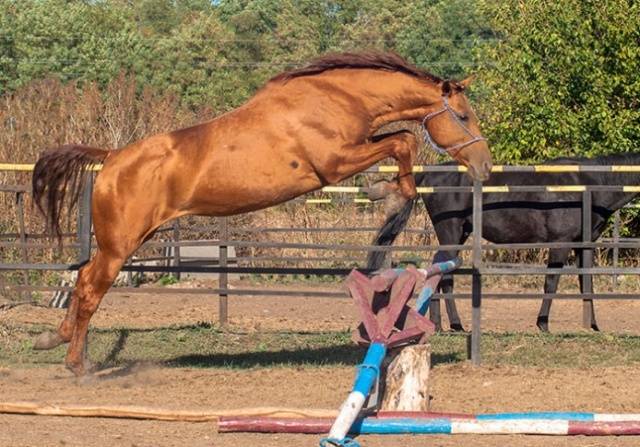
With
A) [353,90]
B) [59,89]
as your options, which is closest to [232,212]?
[353,90]

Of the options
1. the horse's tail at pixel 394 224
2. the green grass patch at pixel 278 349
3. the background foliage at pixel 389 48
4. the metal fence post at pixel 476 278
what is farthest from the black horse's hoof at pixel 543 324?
the background foliage at pixel 389 48

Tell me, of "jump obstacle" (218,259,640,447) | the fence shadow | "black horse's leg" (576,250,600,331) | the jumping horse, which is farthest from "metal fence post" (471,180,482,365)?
"jump obstacle" (218,259,640,447)

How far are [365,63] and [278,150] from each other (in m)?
1.04

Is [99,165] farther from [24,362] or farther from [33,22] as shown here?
[33,22]

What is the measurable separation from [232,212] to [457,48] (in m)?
48.5

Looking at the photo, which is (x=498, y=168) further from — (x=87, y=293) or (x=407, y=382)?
(x=87, y=293)

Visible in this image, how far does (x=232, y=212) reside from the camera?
8766 mm

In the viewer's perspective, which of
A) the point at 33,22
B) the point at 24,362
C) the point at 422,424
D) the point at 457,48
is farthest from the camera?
the point at 457,48

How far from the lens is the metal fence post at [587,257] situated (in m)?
11.6

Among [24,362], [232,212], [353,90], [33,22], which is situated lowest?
[24,362]

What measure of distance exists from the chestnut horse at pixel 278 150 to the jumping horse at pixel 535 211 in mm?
3895

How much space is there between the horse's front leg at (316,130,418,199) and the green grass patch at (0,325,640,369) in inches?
77.1

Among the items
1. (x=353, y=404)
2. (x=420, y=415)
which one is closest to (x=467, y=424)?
(x=420, y=415)

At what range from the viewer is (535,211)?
12711 mm
